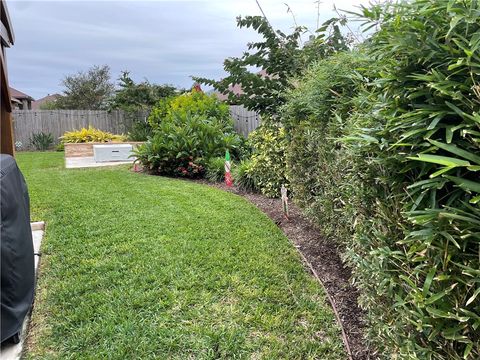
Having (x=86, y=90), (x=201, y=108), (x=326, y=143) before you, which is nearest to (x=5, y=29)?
(x=326, y=143)

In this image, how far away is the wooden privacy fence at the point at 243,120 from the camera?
33.5 ft

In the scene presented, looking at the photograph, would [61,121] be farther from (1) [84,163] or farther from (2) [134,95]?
(1) [84,163]

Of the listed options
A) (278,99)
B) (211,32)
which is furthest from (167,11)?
(278,99)

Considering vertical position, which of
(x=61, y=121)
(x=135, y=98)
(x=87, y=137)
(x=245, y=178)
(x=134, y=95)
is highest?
(x=134, y=95)

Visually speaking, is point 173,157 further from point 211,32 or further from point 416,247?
point 416,247

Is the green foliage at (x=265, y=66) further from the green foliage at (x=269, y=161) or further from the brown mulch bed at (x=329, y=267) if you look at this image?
the brown mulch bed at (x=329, y=267)

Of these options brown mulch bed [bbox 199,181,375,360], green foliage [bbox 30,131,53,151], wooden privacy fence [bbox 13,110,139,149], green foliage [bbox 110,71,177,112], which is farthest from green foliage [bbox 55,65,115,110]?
brown mulch bed [bbox 199,181,375,360]

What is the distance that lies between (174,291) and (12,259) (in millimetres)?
1063

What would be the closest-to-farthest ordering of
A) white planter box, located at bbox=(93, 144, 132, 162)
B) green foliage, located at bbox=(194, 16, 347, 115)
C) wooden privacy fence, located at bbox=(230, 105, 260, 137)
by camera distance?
green foliage, located at bbox=(194, 16, 347, 115)
wooden privacy fence, located at bbox=(230, 105, 260, 137)
white planter box, located at bbox=(93, 144, 132, 162)

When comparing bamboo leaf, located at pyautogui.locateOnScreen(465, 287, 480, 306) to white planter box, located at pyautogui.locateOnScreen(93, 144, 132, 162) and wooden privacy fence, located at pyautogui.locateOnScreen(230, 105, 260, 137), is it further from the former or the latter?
white planter box, located at pyautogui.locateOnScreen(93, 144, 132, 162)

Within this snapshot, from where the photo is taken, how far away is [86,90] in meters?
22.0

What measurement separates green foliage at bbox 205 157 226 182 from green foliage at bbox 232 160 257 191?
2.17 ft

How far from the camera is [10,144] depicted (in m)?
3.39

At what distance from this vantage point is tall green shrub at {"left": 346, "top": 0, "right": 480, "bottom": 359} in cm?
102
